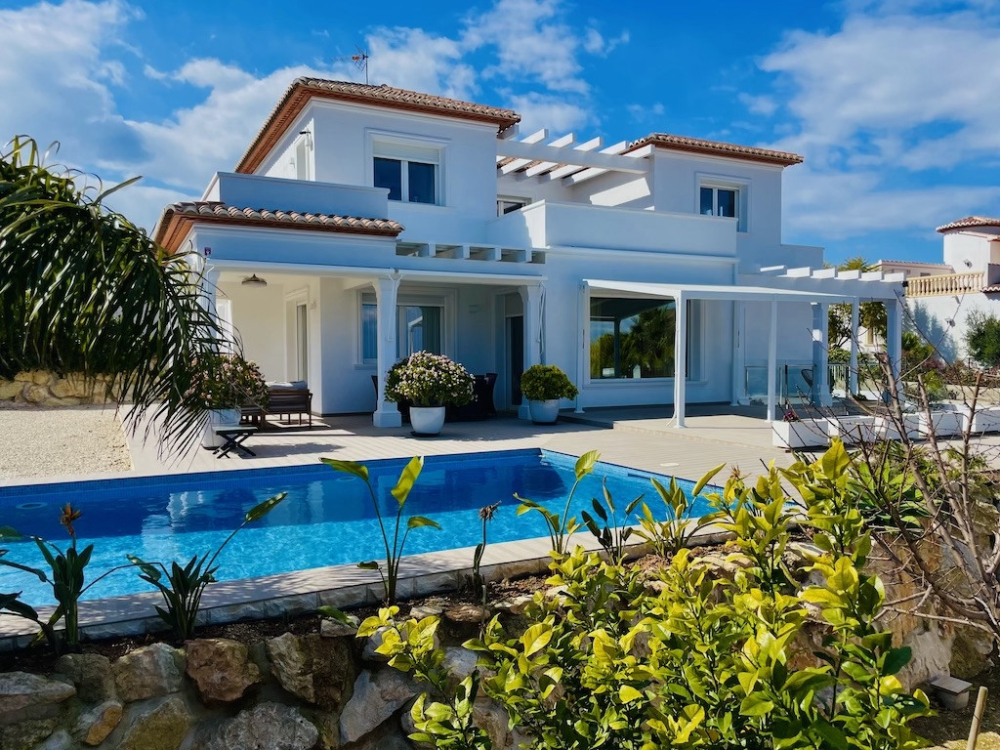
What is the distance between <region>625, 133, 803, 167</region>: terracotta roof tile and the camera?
25625mm

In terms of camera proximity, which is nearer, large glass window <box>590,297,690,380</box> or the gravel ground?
the gravel ground

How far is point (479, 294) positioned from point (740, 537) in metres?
20.7

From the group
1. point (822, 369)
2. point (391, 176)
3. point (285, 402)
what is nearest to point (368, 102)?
point (391, 176)

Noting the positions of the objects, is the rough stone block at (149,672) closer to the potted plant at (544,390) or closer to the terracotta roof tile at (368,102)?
the potted plant at (544,390)

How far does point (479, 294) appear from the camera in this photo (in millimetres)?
24031

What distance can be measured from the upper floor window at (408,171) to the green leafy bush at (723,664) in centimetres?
2016

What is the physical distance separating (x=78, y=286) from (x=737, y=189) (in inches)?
1040

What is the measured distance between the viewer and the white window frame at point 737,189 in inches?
1070

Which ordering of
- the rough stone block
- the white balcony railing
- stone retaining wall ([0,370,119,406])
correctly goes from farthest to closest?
the white balcony railing → stone retaining wall ([0,370,119,406]) → the rough stone block

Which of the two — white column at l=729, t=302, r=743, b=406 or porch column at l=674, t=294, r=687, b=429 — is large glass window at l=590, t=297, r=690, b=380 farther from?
porch column at l=674, t=294, r=687, b=429

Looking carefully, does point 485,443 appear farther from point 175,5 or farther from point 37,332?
point 37,332

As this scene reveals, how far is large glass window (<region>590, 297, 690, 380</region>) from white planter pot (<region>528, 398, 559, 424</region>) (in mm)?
3488

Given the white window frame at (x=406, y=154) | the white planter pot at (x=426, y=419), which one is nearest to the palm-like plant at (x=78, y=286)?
the white planter pot at (x=426, y=419)

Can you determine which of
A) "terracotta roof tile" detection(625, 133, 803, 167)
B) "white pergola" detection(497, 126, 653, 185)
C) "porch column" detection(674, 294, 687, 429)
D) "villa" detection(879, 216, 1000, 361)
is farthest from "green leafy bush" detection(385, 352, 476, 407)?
"villa" detection(879, 216, 1000, 361)
